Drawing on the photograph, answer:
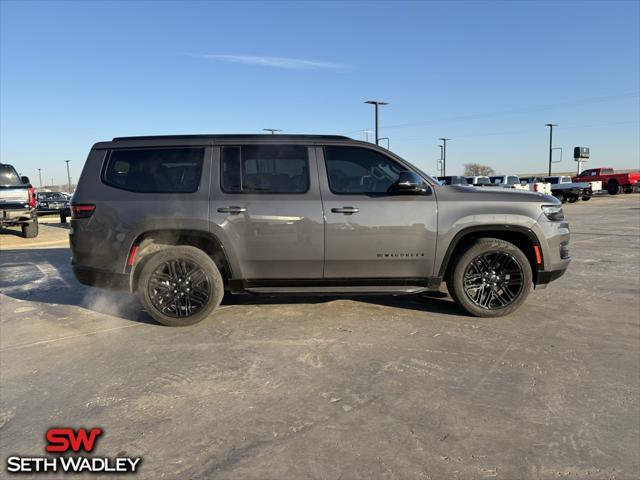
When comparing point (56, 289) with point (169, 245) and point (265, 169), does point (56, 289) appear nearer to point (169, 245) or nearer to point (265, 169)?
point (169, 245)

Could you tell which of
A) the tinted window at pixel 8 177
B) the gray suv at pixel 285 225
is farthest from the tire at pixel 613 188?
the tinted window at pixel 8 177

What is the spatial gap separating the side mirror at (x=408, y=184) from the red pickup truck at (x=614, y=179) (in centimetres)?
3828

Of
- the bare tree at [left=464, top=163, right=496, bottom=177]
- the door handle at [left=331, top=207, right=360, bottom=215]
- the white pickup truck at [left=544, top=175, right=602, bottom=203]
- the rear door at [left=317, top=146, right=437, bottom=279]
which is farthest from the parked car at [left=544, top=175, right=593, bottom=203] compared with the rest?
the bare tree at [left=464, top=163, right=496, bottom=177]

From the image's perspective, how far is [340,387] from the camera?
3275 millimetres

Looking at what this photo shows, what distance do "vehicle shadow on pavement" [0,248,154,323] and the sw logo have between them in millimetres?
2340

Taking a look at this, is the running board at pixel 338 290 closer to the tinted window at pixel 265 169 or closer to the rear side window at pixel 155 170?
the tinted window at pixel 265 169

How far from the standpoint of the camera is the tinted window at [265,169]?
4.63 meters

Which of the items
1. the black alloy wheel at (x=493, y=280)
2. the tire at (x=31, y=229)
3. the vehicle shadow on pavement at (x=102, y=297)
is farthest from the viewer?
the tire at (x=31, y=229)

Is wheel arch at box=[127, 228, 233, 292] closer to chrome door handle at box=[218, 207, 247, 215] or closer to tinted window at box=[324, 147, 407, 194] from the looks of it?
chrome door handle at box=[218, 207, 247, 215]

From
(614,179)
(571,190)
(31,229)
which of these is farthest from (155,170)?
(614,179)

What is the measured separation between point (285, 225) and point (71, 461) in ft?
8.79

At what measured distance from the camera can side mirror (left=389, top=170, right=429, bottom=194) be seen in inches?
175

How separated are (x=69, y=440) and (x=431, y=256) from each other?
3501mm

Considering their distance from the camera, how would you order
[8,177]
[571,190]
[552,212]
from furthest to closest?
[571,190] < [8,177] < [552,212]
